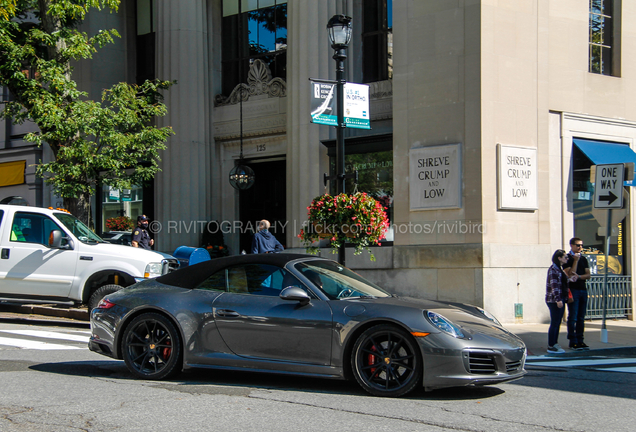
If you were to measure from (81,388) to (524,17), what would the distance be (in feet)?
42.3

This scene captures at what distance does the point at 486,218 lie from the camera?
1467 cm

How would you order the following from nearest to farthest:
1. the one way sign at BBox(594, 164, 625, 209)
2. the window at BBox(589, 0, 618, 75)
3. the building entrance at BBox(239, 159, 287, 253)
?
the one way sign at BBox(594, 164, 625, 209), the window at BBox(589, 0, 618, 75), the building entrance at BBox(239, 159, 287, 253)

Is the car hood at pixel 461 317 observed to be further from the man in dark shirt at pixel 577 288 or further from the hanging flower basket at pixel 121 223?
the hanging flower basket at pixel 121 223

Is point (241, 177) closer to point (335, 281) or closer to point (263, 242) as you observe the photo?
point (263, 242)

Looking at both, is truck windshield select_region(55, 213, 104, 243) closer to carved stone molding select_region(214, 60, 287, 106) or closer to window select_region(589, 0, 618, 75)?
carved stone molding select_region(214, 60, 287, 106)

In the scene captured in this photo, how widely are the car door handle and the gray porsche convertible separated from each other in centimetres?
1

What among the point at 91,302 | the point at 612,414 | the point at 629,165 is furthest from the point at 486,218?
the point at 612,414

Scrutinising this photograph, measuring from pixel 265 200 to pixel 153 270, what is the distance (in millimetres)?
9411

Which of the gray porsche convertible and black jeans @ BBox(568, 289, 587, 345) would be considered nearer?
the gray porsche convertible

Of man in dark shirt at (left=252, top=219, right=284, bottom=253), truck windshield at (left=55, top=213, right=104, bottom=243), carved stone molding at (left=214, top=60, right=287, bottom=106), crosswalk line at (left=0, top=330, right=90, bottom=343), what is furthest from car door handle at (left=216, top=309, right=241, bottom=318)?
carved stone molding at (left=214, top=60, right=287, bottom=106)

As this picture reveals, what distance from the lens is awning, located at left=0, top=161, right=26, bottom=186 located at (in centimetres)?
2696

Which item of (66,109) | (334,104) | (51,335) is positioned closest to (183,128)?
(66,109)

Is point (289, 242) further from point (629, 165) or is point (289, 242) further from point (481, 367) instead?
point (481, 367)

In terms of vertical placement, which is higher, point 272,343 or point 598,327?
point 272,343
